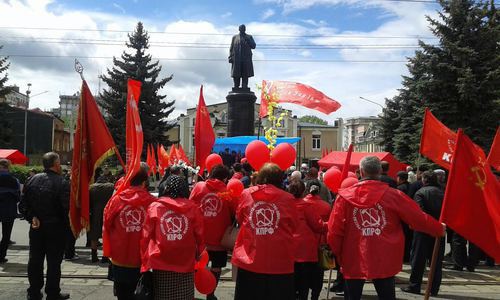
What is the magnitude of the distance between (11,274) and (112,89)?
29.6 metres

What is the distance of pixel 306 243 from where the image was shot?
559 centimetres

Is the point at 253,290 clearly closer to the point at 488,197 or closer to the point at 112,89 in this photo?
the point at 488,197

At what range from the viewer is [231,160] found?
53.7 feet

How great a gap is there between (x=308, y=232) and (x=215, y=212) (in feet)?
3.82

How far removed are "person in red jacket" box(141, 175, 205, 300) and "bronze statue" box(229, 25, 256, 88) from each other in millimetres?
13885

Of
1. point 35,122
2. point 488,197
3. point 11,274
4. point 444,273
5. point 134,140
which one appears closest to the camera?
point 488,197

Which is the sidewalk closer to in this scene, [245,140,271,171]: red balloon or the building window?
[245,140,271,171]: red balloon

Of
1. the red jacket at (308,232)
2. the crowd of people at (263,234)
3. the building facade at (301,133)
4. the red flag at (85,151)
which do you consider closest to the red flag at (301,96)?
the red flag at (85,151)

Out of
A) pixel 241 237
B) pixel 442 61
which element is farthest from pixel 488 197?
pixel 442 61

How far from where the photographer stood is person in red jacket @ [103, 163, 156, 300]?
15.6ft

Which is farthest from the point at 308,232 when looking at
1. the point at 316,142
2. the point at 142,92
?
the point at 316,142

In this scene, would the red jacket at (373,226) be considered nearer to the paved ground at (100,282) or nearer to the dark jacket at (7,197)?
the paved ground at (100,282)

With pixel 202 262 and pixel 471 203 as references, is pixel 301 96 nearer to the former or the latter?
pixel 471 203

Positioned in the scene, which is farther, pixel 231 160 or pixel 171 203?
pixel 231 160
